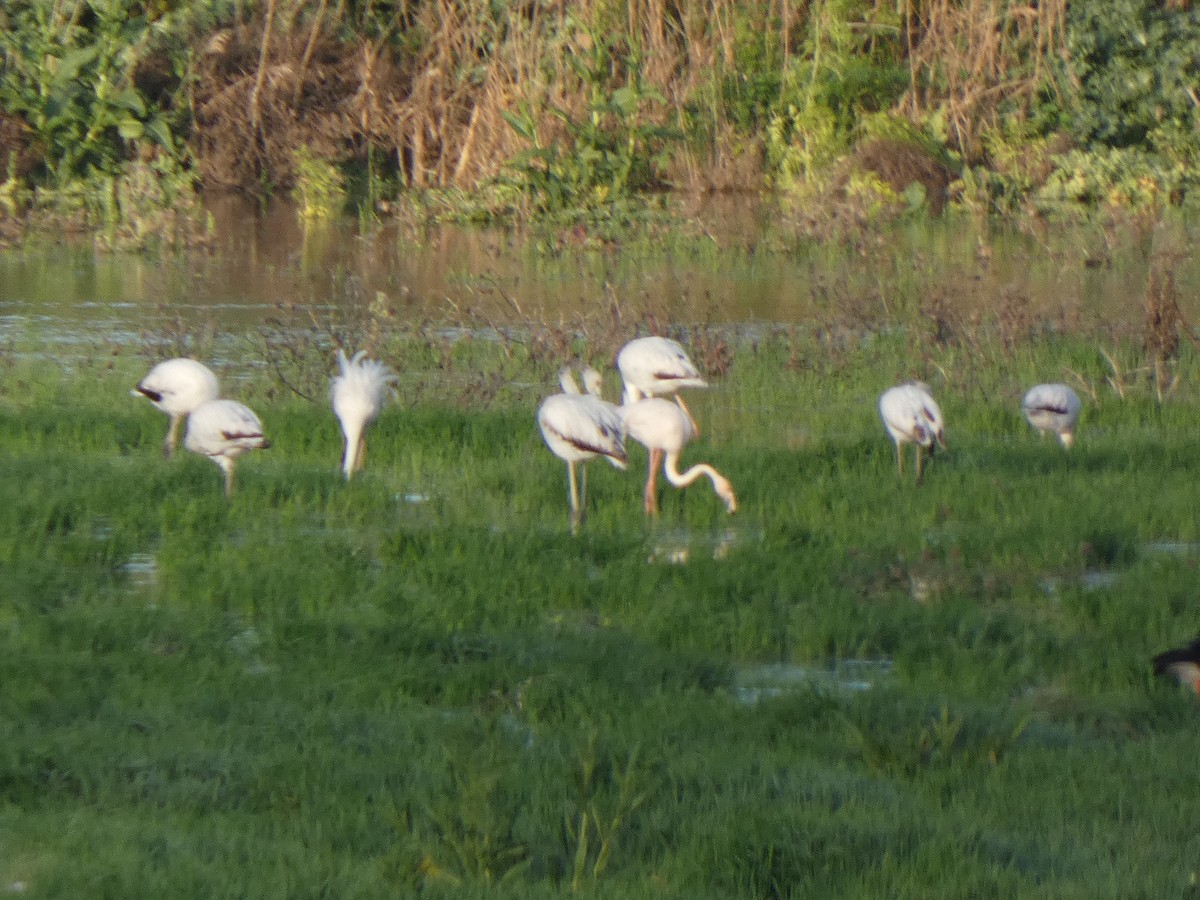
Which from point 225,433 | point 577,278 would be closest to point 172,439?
point 225,433

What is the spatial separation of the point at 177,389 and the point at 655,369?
2.67 meters

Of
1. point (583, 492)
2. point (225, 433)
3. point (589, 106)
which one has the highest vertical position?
point (589, 106)

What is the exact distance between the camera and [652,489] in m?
8.98

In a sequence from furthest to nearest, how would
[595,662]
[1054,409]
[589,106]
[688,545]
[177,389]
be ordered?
1. [589,106]
2. [177,389]
3. [1054,409]
4. [688,545]
5. [595,662]

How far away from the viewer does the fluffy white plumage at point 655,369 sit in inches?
416

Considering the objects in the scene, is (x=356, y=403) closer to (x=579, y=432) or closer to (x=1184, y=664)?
(x=579, y=432)

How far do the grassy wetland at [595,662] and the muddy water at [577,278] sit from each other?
3.81 m

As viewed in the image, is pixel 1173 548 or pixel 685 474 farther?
pixel 685 474

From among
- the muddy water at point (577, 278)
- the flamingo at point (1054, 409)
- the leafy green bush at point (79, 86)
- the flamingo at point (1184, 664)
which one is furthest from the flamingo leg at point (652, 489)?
A: the leafy green bush at point (79, 86)

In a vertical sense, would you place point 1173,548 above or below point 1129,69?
below

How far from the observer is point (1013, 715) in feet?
18.5

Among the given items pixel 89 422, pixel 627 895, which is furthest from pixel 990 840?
pixel 89 422

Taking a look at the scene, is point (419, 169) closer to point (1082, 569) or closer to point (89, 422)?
point (89, 422)

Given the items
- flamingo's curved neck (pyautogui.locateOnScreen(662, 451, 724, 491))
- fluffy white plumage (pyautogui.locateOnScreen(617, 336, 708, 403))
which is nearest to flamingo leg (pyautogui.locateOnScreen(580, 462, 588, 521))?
flamingo's curved neck (pyautogui.locateOnScreen(662, 451, 724, 491))
